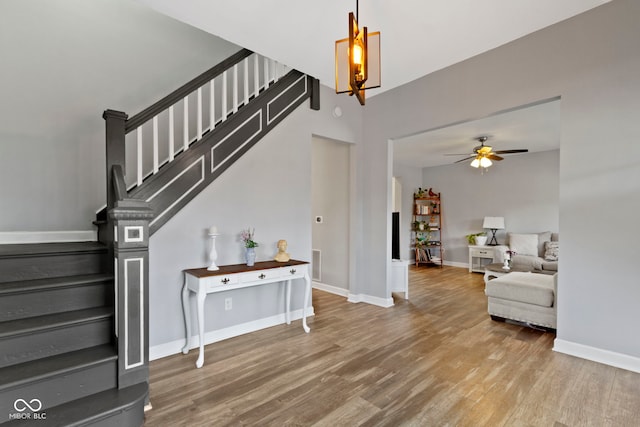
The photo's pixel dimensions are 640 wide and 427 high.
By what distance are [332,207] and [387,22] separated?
2.84 metres

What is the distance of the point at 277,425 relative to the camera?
190 cm

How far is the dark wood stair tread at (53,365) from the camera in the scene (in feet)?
5.46

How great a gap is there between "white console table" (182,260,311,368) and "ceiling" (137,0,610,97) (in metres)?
2.41

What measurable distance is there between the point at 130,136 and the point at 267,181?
1675 mm

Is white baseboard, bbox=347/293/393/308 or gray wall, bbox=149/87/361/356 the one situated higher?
gray wall, bbox=149/87/361/356

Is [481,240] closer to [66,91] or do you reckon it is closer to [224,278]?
[224,278]

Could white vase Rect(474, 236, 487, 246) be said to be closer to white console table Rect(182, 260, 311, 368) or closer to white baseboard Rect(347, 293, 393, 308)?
white baseboard Rect(347, 293, 393, 308)

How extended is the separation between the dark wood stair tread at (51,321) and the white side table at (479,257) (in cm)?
735

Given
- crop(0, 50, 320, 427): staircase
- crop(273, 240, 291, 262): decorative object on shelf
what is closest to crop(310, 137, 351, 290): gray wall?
crop(273, 240, 291, 262): decorative object on shelf

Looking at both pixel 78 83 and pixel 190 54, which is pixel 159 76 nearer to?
pixel 190 54

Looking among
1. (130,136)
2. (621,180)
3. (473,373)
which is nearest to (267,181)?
(130,136)

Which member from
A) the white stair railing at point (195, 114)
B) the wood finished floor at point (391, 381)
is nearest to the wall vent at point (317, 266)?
the wood finished floor at point (391, 381)

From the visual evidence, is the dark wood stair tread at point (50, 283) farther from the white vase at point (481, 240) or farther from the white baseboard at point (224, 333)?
Answer: the white vase at point (481, 240)

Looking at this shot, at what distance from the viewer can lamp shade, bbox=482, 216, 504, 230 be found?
7.11 metres
